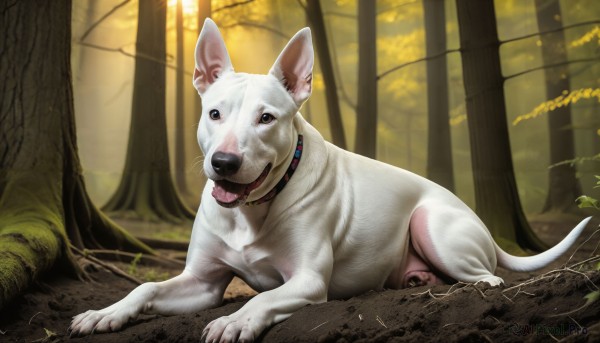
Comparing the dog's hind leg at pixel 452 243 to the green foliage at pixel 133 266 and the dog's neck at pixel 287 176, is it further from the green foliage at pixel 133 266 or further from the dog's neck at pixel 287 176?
the green foliage at pixel 133 266

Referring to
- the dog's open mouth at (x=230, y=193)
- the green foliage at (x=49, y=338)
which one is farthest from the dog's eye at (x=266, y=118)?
the green foliage at (x=49, y=338)

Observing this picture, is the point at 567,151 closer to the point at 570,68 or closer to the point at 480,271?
the point at 570,68

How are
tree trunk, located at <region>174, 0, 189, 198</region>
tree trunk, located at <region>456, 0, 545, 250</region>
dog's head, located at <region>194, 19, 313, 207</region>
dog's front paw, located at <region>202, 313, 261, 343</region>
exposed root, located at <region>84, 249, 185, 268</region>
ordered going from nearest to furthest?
dog's front paw, located at <region>202, 313, 261, 343</region>, dog's head, located at <region>194, 19, 313, 207</region>, exposed root, located at <region>84, 249, 185, 268</region>, tree trunk, located at <region>456, 0, 545, 250</region>, tree trunk, located at <region>174, 0, 189, 198</region>

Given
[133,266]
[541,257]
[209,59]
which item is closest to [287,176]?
[209,59]

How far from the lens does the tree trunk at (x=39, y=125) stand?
154 inches

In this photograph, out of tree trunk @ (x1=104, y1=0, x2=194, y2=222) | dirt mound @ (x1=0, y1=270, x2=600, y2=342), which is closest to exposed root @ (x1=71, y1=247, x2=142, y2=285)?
dirt mound @ (x1=0, y1=270, x2=600, y2=342)

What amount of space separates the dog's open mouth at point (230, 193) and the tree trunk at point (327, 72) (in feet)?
15.5

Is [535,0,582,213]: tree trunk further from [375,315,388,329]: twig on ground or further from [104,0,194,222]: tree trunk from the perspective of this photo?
[375,315,388,329]: twig on ground

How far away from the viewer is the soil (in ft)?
6.66

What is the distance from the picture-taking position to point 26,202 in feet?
12.9

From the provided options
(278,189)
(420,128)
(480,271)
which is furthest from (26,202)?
(420,128)

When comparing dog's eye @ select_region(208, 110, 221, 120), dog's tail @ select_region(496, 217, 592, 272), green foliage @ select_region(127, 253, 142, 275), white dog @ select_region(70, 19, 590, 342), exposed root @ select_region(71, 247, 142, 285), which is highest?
dog's eye @ select_region(208, 110, 221, 120)

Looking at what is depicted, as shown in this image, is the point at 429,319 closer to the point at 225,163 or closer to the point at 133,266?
the point at 225,163

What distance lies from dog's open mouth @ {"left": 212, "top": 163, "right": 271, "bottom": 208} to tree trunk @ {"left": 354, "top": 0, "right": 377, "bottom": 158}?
15.4 feet
